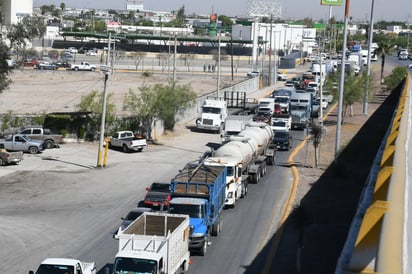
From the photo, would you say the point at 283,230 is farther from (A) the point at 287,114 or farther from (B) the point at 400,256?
(A) the point at 287,114

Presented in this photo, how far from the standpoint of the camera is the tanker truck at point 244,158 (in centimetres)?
3009

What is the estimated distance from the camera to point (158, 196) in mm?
28469

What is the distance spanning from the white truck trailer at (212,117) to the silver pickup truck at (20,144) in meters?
15.1

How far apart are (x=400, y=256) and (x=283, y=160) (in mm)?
37048

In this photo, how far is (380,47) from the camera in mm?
98062

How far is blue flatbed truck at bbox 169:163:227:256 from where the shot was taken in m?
23.2

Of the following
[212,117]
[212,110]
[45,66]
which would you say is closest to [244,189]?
[212,117]

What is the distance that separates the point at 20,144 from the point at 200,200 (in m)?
20.5

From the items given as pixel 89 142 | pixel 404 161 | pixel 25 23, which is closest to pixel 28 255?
pixel 404 161

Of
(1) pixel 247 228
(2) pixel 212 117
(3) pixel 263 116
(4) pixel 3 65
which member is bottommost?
(1) pixel 247 228

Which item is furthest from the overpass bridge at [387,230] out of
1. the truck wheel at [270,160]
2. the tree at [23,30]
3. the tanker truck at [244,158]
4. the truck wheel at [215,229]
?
the tree at [23,30]

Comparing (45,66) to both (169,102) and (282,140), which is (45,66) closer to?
(169,102)

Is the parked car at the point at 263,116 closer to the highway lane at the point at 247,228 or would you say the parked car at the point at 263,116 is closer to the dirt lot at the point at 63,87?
the dirt lot at the point at 63,87

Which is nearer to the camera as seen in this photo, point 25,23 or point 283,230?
point 283,230
